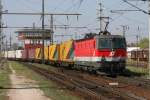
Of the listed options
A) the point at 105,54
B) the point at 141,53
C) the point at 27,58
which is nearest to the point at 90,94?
the point at 105,54

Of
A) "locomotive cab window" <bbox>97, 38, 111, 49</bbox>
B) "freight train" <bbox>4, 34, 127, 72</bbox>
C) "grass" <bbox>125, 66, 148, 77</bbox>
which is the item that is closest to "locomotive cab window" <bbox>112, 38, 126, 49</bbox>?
"freight train" <bbox>4, 34, 127, 72</bbox>

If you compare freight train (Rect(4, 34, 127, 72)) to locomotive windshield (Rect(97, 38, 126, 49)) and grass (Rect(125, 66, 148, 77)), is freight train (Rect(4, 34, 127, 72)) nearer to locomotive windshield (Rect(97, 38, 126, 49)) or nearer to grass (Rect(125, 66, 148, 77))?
locomotive windshield (Rect(97, 38, 126, 49))

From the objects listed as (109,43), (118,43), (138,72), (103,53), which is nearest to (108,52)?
(103,53)

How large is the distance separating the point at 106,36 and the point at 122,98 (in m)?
16.8

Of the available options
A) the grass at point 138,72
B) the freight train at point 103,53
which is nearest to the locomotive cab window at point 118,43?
the freight train at point 103,53

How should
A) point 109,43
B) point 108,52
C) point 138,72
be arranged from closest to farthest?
point 108,52 < point 109,43 < point 138,72

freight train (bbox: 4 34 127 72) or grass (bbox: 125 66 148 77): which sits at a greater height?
freight train (bbox: 4 34 127 72)

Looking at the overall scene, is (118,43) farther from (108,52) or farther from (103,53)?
(103,53)

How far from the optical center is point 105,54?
35688 millimetres

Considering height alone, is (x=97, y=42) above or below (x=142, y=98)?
above

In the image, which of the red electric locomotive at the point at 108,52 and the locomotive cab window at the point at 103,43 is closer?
the red electric locomotive at the point at 108,52

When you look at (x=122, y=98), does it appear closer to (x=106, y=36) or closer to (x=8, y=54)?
(x=106, y=36)

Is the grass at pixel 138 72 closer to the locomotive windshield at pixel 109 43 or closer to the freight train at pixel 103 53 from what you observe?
the freight train at pixel 103 53

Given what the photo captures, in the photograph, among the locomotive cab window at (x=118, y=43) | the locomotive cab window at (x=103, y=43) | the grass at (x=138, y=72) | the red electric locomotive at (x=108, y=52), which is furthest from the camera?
the grass at (x=138, y=72)
